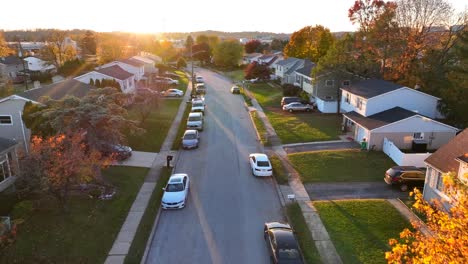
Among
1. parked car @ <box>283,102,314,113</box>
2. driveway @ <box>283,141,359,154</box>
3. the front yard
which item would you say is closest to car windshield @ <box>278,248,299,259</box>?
driveway @ <box>283,141,359,154</box>

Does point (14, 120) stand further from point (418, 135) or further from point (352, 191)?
point (418, 135)

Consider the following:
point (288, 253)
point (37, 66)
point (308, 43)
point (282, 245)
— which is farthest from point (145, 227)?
point (37, 66)

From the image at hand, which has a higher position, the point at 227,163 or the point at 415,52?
the point at 415,52

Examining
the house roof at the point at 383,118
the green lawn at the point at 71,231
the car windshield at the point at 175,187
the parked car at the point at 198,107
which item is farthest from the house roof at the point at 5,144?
the house roof at the point at 383,118

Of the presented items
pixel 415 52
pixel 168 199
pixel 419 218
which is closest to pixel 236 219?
pixel 168 199

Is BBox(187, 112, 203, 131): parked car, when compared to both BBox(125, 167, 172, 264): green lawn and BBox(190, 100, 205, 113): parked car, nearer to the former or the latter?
BBox(190, 100, 205, 113): parked car

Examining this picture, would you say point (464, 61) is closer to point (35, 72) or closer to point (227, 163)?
point (227, 163)

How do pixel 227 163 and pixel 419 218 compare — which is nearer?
pixel 419 218
